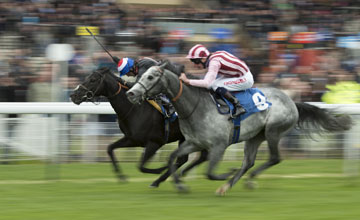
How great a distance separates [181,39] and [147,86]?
5.59 m

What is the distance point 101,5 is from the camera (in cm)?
1204

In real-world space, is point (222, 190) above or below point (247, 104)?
below

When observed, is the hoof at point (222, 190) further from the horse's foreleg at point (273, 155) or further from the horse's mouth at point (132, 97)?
the horse's mouth at point (132, 97)

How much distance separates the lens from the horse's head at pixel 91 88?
6.80 meters

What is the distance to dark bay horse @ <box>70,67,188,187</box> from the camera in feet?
22.3

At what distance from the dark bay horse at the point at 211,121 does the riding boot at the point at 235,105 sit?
105 mm

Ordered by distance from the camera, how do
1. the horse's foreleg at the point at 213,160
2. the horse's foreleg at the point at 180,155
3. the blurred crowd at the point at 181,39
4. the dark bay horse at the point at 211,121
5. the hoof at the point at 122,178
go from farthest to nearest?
the blurred crowd at the point at 181,39 < the hoof at the point at 122,178 < the horse's foreleg at the point at 180,155 < the horse's foreleg at the point at 213,160 < the dark bay horse at the point at 211,121

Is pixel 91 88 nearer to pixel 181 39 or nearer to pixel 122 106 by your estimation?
pixel 122 106

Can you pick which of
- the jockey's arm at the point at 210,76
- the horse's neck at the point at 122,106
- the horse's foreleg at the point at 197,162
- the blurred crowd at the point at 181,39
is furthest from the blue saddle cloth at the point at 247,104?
the blurred crowd at the point at 181,39

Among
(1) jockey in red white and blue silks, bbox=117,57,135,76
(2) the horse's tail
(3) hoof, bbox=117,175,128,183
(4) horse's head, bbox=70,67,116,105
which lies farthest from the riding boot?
(3) hoof, bbox=117,175,128,183

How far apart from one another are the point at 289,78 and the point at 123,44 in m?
3.09

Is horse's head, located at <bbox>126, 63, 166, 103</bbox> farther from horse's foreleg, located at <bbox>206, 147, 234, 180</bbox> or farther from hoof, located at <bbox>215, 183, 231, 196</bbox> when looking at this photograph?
hoof, located at <bbox>215, 183, 231, 196</bbox>

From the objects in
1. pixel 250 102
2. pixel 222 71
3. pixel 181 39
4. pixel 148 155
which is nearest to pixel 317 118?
pixel 250 102

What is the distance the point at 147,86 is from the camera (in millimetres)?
5805
